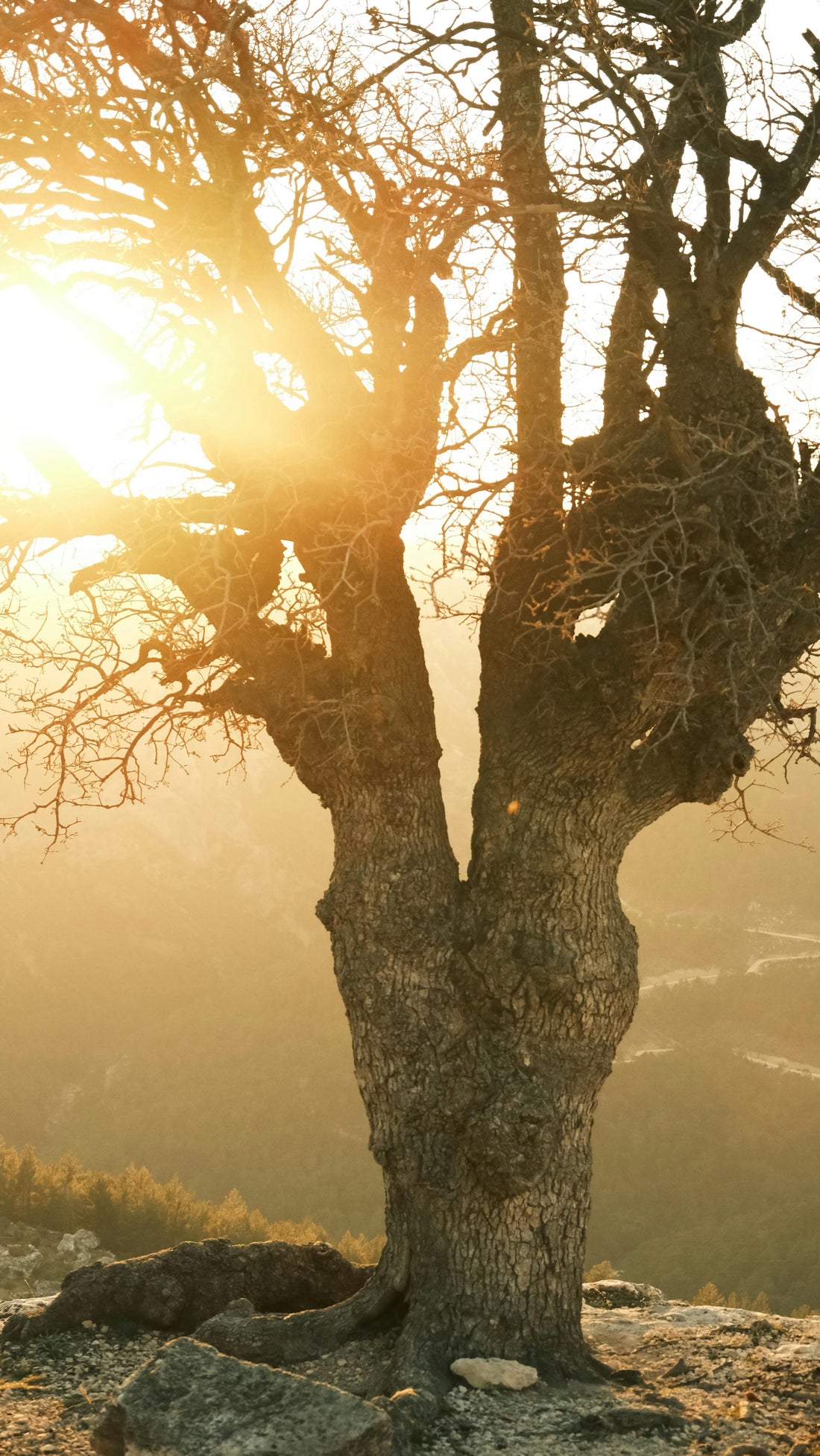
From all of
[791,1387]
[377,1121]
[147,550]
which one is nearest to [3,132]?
[147,550]

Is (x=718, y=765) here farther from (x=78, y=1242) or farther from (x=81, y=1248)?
(x=78, y=1242)

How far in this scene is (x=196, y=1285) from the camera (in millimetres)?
6520

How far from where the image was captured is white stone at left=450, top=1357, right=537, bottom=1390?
5.13 meters

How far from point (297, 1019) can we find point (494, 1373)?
38.4 meters

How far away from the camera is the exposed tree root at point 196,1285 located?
6.33 metres

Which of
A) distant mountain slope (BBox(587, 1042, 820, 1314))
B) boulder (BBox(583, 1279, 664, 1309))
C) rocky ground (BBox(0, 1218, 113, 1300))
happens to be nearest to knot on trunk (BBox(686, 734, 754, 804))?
boulder (BBox(583, 1279, 664, 1309))

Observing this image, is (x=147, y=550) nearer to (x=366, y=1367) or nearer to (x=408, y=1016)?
(x=408, y=1016)

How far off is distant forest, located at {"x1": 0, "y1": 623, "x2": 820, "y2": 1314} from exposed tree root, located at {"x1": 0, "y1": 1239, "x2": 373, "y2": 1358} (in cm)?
2562

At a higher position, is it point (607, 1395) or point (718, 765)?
point (718, 765)

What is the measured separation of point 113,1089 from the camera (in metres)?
39.2

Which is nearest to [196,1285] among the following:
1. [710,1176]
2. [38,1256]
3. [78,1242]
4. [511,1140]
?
[511,1140]

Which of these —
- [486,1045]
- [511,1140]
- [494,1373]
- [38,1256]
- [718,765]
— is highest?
[718,765]

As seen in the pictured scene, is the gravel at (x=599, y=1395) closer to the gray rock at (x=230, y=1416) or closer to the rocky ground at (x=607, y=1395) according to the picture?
the rocky ground at (x=607, y=1395)

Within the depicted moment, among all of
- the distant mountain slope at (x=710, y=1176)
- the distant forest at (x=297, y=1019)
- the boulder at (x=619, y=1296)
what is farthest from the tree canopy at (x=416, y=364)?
the distant forest at (x=297, y=1019)
